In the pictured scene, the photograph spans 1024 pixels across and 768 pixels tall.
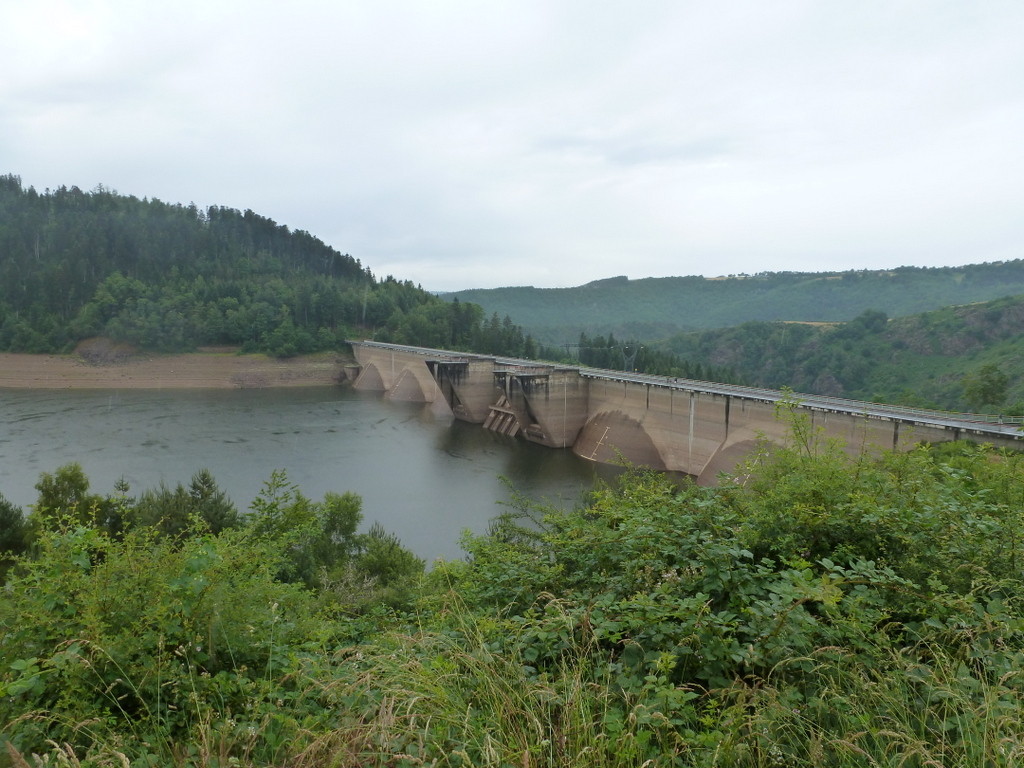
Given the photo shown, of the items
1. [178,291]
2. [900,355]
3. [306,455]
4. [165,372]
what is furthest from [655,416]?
[178,291]

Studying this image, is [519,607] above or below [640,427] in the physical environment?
above

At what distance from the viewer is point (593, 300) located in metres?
127

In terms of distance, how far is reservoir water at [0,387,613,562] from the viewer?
62.6 feet

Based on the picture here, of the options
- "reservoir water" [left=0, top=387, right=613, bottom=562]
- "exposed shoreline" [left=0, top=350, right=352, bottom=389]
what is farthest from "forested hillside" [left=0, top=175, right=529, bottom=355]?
"reservoir water" [left=0, top=387, right=613, bottom=562]

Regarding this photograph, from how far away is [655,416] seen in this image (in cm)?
2500

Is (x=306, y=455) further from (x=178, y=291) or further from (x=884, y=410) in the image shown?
(x=178, y=291)

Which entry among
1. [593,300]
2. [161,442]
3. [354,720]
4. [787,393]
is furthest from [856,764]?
[593,300]

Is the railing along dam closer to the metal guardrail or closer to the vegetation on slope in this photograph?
the metal guardrail

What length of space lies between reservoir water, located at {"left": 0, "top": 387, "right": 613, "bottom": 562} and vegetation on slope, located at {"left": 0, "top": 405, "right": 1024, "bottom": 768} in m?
10.2

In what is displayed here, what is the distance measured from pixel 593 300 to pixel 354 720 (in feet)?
417

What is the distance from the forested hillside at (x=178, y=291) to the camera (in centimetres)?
4975

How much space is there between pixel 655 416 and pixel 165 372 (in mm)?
35895

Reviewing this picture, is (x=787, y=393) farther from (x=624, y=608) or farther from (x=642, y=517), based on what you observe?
(x=624, y=608)

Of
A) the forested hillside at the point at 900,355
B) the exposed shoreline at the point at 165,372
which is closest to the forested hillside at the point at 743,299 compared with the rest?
the forested hillside at the point at 900,355
